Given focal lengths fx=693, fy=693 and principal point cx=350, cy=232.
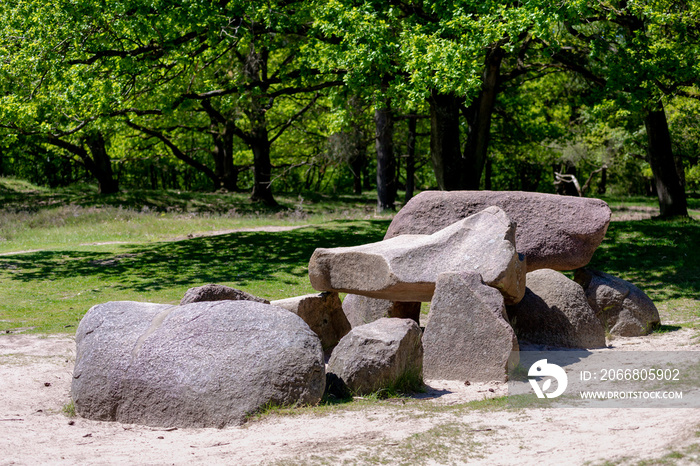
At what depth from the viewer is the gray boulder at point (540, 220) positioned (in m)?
10.3

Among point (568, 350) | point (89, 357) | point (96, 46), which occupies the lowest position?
point (568, 350)

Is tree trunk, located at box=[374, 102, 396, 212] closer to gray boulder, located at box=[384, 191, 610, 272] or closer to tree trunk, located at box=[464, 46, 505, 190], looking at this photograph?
tree trunk, located at box=[464, 46, 505, 190]

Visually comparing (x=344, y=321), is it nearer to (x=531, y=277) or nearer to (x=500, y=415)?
(x=531, y=277)

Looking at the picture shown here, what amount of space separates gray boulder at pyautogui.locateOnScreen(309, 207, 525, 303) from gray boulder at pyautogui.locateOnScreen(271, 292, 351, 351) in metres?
0.46

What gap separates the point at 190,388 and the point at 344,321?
152 inches

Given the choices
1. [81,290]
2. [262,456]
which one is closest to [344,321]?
[262,456]

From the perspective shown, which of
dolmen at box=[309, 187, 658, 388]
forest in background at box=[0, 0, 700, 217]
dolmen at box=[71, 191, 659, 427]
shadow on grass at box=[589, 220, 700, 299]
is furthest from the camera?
forest in background at box=[0, 0, 700, 217]

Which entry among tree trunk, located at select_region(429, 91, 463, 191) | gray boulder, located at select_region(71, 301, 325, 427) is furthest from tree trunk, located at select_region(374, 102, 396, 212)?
gray boulder, located at select_region(71, 301, 325, 427)

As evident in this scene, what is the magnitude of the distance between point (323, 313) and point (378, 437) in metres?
4.13

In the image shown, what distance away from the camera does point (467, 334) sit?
819 centimetres

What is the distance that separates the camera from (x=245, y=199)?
31.4 metres

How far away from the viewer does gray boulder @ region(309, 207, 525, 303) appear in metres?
8.65

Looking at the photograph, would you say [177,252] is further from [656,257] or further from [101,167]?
[101,167]

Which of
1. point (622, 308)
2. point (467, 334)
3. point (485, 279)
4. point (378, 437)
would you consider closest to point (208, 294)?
point (467, 334)
